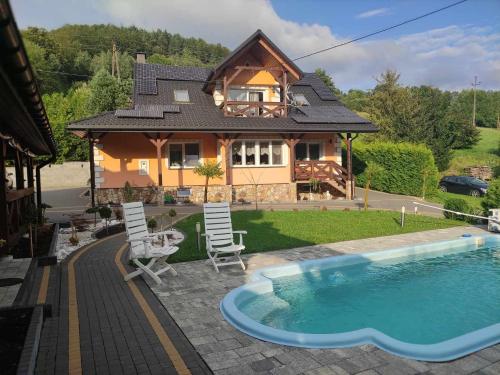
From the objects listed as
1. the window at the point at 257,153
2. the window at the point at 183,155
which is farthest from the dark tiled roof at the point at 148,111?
the window at the point at 257,153

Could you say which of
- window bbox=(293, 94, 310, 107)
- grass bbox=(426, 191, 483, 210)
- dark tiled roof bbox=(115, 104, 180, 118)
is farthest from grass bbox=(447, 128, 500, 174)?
dark tiled roof bbox=(115, 104, 180, 118)

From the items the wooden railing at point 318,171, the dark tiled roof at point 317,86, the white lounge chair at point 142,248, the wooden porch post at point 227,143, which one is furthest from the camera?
the dark tiled roof at point 317,86

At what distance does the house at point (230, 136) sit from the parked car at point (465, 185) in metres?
8.10

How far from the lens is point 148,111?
18.7 meters

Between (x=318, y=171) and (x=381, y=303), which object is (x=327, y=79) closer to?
(x=318, y=171)

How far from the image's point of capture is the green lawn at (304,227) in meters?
9.73

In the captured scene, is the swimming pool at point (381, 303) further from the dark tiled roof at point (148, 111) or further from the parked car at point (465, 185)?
the parked car at point (465, 185)

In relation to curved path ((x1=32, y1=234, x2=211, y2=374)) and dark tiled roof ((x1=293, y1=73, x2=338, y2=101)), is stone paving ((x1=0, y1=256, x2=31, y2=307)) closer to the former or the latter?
curved path ((x1=32, y1=234, x2=211, y2=374))

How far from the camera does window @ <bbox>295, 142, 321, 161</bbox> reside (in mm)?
21953

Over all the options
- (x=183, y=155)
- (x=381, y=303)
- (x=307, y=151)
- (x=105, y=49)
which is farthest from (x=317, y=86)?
(x=105, y=49)

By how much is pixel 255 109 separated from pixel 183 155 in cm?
461

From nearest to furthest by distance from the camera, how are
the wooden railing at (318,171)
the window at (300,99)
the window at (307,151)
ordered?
the wooden railing at (318,171) → the window at (307,151) → the window at (300,99)

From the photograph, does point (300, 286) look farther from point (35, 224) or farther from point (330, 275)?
point (35, 224)

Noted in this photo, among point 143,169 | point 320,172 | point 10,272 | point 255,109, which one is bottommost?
point 10,272
